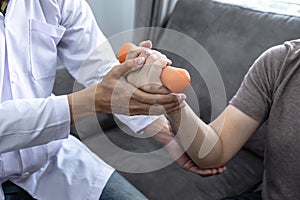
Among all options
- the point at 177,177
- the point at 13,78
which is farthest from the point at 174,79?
the point at 177,177

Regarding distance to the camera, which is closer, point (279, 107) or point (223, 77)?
point (279, 107)

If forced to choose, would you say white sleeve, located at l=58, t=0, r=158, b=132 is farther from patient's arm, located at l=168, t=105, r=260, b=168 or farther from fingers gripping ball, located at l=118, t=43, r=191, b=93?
fingers gripping ball, located at l=118, t=43, r=191, b=93

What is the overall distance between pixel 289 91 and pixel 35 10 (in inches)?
27.2

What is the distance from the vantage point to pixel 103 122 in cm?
154

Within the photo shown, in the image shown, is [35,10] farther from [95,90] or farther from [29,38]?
[95,90]

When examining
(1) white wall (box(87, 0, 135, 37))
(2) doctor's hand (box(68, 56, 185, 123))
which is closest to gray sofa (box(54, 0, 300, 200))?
(2) doctor's hand (box(68, 56, 185, 123))

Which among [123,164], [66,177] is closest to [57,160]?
[66,177]

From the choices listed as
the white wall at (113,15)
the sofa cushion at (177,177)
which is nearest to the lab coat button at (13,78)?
the sofa cushion at (177,177)

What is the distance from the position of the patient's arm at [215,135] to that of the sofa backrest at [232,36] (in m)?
0.39

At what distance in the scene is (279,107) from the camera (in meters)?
0.90

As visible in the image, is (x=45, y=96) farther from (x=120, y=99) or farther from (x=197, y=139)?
(x=197, y=139)

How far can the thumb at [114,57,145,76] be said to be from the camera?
0.75 metres

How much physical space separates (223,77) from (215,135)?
523mm

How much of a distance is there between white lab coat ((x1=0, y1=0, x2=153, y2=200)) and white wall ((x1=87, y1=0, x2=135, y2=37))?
104cm
